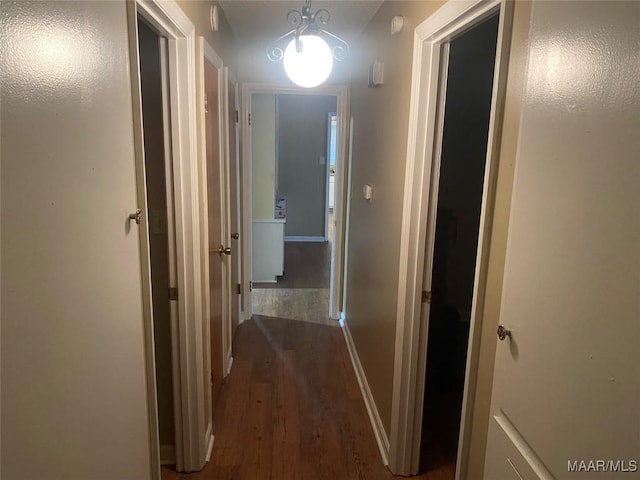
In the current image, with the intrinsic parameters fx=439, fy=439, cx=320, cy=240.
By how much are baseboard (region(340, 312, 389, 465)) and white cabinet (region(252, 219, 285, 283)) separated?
1.48 m

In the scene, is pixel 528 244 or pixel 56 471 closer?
pixel 56 471

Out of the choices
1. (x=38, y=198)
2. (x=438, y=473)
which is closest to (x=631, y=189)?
(x=38, y=198)

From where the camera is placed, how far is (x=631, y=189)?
27.3 inches

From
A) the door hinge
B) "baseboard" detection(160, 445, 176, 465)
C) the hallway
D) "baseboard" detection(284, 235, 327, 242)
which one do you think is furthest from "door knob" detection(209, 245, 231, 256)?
"baseboard" detection(284, 235, 327, 242)

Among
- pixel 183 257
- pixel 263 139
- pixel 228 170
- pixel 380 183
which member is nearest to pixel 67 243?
pixel 183 257

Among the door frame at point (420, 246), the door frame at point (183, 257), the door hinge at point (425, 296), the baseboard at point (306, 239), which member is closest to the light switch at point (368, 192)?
the door frame at point (420, 246)

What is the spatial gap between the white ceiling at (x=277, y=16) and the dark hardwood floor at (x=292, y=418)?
232 cm

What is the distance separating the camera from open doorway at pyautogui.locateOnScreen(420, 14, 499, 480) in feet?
8.41

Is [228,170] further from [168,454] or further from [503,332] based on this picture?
[503,332]

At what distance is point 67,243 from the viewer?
808mm

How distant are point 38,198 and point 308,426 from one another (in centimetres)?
216

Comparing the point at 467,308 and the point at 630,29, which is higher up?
the point at 630,29

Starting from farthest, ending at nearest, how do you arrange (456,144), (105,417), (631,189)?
(456,144)
(105,417)
(631,189)

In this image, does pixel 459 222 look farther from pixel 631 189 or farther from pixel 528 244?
pixel 631 189
